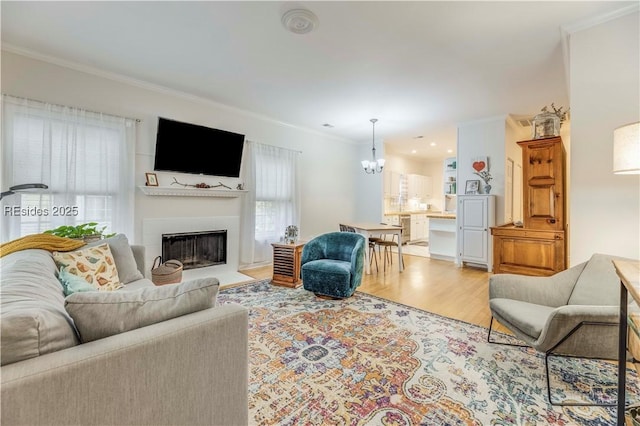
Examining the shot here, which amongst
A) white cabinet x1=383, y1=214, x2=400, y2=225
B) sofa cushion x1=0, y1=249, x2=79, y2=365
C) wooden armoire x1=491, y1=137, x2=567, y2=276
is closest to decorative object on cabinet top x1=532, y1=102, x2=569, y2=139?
wooden armoire x1=491, y1=137, x2=567, y2=276

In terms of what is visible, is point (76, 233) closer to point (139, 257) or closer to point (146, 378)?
point (139, 257)

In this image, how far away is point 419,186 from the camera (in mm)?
8836

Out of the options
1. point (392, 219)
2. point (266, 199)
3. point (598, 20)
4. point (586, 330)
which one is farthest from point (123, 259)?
point (392, 219)

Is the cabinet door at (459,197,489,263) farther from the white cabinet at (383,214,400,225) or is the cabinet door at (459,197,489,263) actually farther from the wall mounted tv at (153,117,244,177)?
the wall mounted tv at (153,117,244,177)

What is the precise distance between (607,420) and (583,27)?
2.93m

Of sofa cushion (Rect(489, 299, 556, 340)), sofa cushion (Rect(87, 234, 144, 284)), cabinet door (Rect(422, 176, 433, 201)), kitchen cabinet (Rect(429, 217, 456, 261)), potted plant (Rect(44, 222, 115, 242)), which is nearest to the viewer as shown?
sofa cushion (Rect(489, 299, 556, 340))

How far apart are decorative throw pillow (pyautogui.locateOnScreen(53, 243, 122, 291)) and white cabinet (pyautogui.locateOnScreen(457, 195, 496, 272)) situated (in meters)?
5.20

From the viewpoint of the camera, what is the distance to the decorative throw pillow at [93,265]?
202 centimetres

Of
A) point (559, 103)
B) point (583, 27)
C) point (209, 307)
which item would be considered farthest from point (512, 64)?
point (209, 307)

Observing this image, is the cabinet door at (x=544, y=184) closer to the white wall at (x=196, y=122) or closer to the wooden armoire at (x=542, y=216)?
the wooden armoire at (x=542, y=216)

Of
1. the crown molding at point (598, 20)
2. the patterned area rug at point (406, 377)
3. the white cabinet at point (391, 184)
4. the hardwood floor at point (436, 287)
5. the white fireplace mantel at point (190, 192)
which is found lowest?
the patterned area rug at point (406, 377)

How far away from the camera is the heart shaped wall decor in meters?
5.00

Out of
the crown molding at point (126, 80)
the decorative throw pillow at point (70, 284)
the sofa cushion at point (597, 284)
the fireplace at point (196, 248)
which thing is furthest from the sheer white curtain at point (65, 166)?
the sofa cushion at point (597, 284)

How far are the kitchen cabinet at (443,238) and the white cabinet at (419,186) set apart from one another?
269 centimetres
